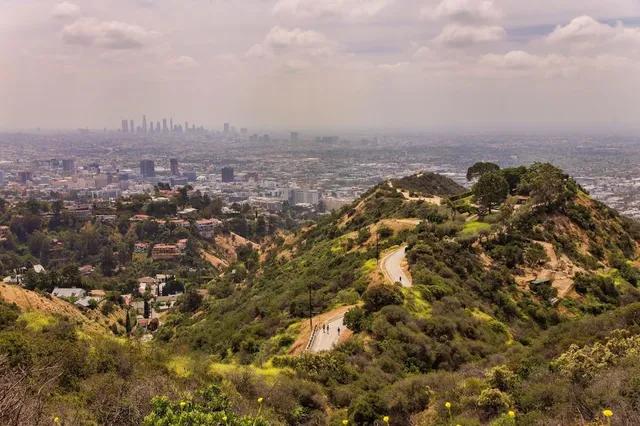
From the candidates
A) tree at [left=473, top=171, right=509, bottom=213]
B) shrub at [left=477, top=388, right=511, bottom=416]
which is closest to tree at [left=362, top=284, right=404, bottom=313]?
shrub at [left=477, top=388, right=511, bottom=416]

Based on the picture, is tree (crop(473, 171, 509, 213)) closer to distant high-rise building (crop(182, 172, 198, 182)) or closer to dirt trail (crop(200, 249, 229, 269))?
dirt trail (crop(200, 249, 229, 269))

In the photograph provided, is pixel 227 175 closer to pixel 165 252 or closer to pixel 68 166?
pixel 68 166

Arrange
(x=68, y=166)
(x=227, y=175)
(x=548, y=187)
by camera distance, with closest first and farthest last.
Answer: (x=548, y=187) < (x=227, y=175) < (x=68, y=166)

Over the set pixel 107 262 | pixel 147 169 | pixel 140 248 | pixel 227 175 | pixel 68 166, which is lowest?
pixel 107 262

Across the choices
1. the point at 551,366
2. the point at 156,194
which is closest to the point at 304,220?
the point at 156,194

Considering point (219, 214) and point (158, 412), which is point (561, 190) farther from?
point (219, 214)

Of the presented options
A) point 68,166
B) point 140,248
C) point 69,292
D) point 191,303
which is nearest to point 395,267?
point 191,303

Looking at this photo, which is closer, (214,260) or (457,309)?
(457,309)
